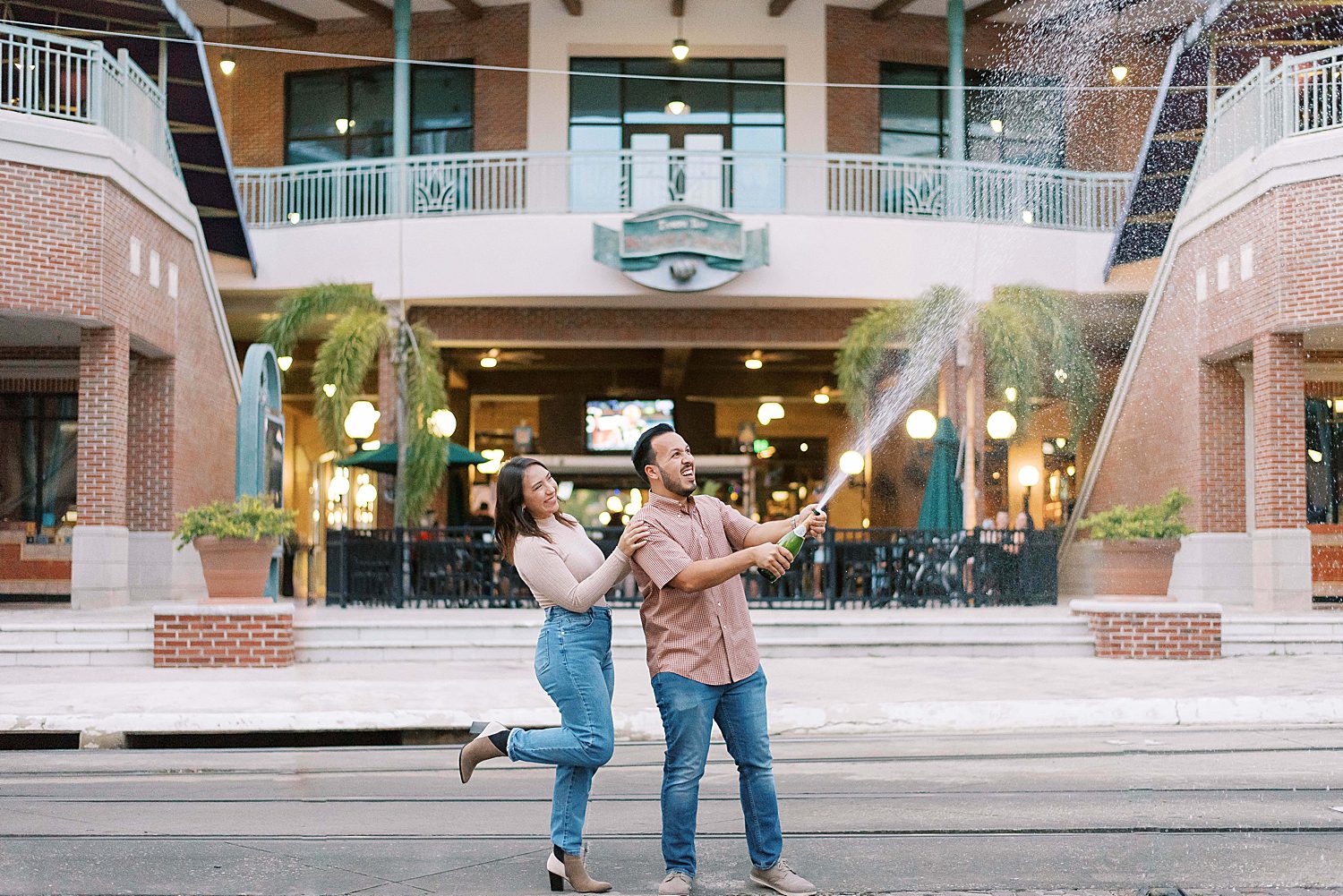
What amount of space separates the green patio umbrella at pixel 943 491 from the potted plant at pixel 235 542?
8.75 meters

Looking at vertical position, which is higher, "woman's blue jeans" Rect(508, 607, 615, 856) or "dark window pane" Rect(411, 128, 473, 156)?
"dark window pane" Rect(411, 128, 473, 156)

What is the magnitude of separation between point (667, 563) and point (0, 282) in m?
14.2

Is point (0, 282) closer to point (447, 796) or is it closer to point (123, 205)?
point (123, 205)

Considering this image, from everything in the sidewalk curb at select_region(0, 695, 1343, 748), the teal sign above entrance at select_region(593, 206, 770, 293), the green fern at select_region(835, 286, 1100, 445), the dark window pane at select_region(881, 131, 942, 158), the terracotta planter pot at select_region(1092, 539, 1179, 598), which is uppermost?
the dark window pane at select_region(881, 131, 942, 158)

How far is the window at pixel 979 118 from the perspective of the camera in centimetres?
2522

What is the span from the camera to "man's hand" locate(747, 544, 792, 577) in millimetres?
4625

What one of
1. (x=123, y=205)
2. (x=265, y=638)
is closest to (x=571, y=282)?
(x=123, y=205)

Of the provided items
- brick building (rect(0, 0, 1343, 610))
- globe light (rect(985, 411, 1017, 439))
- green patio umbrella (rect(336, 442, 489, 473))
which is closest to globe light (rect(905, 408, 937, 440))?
globe light (rect(985, 411, 1017, 439))

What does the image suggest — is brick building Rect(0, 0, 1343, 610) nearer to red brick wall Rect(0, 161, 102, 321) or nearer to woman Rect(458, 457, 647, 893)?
red brick wall Rect(0, 161, 102, 321)

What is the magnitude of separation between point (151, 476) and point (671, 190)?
8855mm

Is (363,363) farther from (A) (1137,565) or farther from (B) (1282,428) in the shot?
(B) (1282,428)

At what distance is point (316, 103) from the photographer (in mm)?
27109

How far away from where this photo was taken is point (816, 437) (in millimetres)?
31969

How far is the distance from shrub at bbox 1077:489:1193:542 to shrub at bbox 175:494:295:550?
7.70 metres
